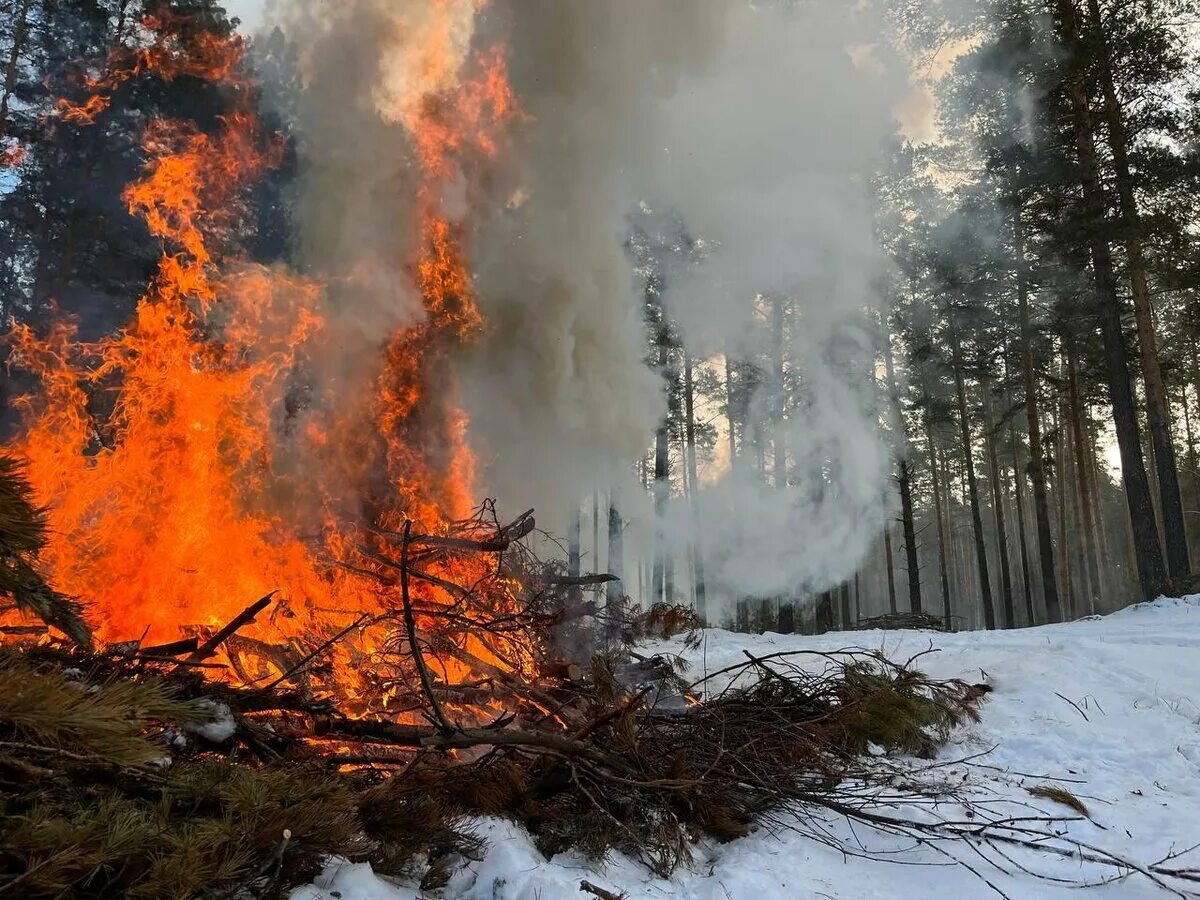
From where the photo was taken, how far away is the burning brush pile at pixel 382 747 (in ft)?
4.99

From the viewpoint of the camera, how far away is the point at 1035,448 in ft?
56.7

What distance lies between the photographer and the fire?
5605 millimetres

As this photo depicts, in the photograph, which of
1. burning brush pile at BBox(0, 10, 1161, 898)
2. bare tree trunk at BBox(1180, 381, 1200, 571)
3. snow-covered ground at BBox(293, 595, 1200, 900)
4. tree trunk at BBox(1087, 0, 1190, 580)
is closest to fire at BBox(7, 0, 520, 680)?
burning brush pile at BBox(0, 10, 1161, 898)

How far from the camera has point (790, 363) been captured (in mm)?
22953

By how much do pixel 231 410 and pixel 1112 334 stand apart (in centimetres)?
1572

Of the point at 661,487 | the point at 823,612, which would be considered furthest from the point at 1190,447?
the point at 661,487

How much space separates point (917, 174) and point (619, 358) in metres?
20.4

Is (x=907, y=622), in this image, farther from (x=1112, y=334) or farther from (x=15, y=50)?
(x=15, y=50)

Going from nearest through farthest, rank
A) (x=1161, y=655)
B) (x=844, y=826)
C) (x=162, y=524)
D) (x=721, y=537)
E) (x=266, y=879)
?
(x=266, y=879) < (x=844, y=826) < (x=162, y=524) < (x=1161, y=655) < (x=721, y=537)

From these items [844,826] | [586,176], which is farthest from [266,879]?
[586,176]

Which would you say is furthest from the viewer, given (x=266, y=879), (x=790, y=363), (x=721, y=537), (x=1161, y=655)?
(x=790, y=363)

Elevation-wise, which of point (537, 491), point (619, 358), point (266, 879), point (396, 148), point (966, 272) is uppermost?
point (966, 272)

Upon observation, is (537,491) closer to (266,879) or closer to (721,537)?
(266,879)

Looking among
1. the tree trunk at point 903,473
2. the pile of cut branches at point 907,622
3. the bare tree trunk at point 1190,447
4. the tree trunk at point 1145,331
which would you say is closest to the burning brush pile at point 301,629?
the pile of cut branches at point 907,622
